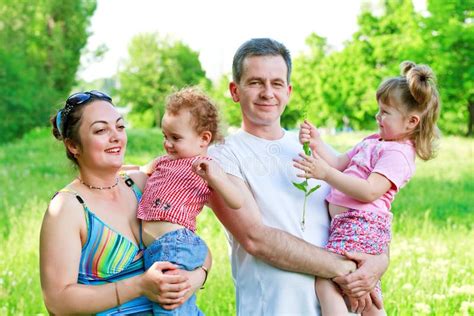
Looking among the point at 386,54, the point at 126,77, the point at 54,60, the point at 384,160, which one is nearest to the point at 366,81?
the point at 386,54

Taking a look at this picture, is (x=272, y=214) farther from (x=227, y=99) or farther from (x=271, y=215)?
(x=227, y=99)

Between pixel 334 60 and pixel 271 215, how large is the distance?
140 ft

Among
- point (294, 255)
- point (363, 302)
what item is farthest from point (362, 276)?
point (294, 255)

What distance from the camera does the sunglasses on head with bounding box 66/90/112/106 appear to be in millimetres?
3293

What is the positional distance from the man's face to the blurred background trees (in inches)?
1103

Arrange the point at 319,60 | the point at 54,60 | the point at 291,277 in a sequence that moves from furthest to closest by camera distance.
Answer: the point at 319,60 → the point at 54,60 → the point at 291,277

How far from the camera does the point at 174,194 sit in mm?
3373

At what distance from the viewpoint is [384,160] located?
393 centimetres

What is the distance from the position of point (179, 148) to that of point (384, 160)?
1.22 meters

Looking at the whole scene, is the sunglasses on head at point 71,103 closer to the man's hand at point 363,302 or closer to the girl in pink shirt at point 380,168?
the girl in pink shirt at point 380,168

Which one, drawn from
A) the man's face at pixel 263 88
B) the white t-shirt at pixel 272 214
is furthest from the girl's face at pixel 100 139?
the man's face at pixel 263 88

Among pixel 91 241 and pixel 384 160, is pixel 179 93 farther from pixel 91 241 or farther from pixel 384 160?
pixel 384 160

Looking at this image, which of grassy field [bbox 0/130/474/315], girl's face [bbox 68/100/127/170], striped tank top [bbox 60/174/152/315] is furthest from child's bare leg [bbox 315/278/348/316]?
grassy field [bbox 0/130/474/315]

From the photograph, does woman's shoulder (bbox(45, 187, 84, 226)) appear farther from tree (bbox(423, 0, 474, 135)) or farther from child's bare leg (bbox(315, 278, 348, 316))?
tree (bbox(423, 0, 474, 135))
